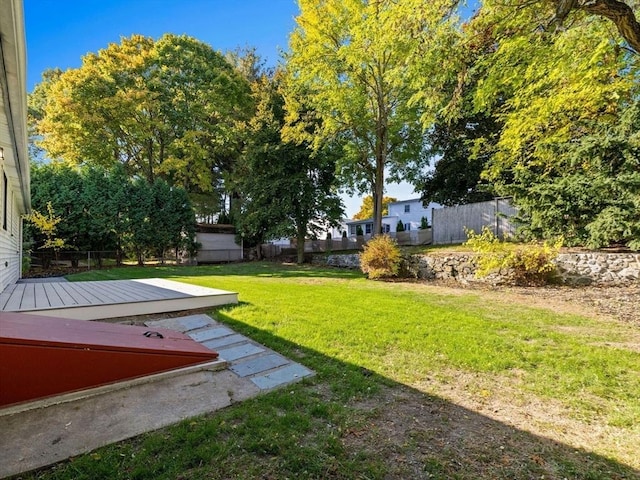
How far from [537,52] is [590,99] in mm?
1804

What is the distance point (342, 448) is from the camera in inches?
81.6

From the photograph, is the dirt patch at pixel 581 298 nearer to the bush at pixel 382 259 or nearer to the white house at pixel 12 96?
the bush at pixel 382 259

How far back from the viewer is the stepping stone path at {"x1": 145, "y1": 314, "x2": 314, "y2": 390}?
3135 millimetres

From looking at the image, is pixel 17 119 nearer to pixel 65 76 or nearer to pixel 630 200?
pixel 630 200

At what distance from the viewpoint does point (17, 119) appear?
378cm

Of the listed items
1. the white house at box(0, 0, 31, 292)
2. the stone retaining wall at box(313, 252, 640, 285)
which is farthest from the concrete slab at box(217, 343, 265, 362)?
the stone retaining wall at box(313, 252, 640, 285)

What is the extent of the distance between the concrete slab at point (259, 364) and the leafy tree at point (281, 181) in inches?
553

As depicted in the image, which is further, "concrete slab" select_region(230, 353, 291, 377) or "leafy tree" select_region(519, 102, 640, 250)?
"leafy tree" select_region(519, 102, 640, 250)

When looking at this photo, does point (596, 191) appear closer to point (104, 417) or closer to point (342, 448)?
point (342, 448)

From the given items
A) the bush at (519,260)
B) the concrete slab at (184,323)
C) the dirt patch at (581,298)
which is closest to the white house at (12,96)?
the concrete slab at (184,323)

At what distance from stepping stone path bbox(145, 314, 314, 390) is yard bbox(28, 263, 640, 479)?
0.17 meters

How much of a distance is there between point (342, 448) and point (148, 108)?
21.8 m

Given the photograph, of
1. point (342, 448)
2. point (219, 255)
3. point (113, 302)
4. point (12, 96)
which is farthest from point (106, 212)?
point (342, 448)

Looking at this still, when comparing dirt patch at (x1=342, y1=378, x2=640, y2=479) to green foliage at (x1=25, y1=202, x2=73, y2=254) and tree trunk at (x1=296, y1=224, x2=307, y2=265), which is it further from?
green foliage at (x1=25, y1=202, x2=73, y2=254)
